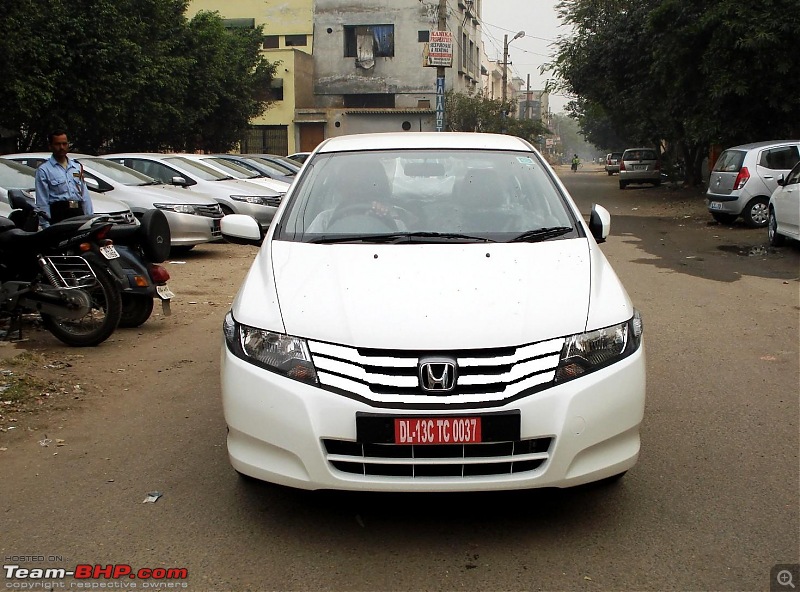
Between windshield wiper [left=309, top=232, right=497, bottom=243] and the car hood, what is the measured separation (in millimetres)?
125

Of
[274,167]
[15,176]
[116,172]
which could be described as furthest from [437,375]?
[274,167]

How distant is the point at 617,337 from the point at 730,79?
53.6 feet

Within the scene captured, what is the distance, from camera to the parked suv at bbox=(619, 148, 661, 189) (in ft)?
111

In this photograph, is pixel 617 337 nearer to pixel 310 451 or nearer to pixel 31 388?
pixel 310 451

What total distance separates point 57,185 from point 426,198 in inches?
189

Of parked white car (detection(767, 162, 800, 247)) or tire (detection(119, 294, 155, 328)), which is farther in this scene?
parked white car (detection(767, 162, 800, 247))

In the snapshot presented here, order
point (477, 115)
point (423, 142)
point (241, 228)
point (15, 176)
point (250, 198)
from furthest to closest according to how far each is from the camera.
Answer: point (477, 115)
point (250, 198)
point (15, 176)
point (423, 142)
point (241, 228)

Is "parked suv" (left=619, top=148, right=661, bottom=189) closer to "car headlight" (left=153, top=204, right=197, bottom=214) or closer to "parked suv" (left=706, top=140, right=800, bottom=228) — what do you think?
"parked suv" (left=706, top=140, right=800, bottom=228)

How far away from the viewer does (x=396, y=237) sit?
4.29m

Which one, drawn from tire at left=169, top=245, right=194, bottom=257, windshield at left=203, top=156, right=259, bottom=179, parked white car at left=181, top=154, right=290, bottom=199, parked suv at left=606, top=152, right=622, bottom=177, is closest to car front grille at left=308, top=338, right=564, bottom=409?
tire at left=169, top=245, right=194, bottom=257

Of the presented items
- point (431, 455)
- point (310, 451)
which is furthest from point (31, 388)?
point (431, 455)

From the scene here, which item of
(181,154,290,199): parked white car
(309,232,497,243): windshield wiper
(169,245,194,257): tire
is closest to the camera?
(309,232,497,243): windshield wiper

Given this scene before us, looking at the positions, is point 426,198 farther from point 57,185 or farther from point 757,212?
point 757,212

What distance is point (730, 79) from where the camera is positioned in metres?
18.0
